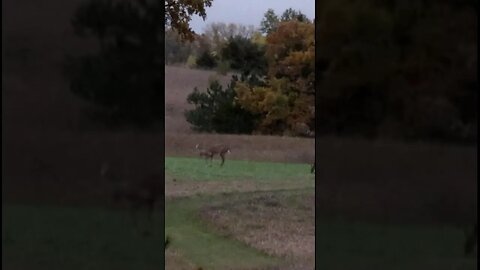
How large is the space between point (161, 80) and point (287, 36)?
536mm

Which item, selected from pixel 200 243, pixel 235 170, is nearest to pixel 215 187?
pixel 235 170

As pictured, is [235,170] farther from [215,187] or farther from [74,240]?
[74,240]

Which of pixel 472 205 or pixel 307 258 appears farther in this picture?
pixel 307 258

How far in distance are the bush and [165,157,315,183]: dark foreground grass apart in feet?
0.38

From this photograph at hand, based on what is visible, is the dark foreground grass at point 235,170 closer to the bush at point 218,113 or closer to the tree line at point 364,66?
the bush at point 218,113

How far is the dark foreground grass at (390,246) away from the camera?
79.9 inches

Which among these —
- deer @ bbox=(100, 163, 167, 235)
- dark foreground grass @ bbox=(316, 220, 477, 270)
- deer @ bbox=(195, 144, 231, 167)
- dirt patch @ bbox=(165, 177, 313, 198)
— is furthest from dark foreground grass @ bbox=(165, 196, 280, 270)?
dark foreground grass @ bbox=(316, 220, 477, 270)

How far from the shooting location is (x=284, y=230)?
2393mm

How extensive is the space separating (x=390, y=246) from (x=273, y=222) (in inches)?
18.6

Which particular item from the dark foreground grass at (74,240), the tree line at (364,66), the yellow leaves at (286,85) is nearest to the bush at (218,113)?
the yellow leaves at (286,85)

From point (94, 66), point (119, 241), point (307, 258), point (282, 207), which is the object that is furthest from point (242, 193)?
point (94, 66)

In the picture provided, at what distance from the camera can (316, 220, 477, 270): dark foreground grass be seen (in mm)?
2029

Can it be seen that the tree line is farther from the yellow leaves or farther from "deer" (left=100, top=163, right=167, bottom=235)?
the yellow leaves

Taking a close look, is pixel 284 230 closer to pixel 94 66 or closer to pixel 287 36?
pixel 287 36
